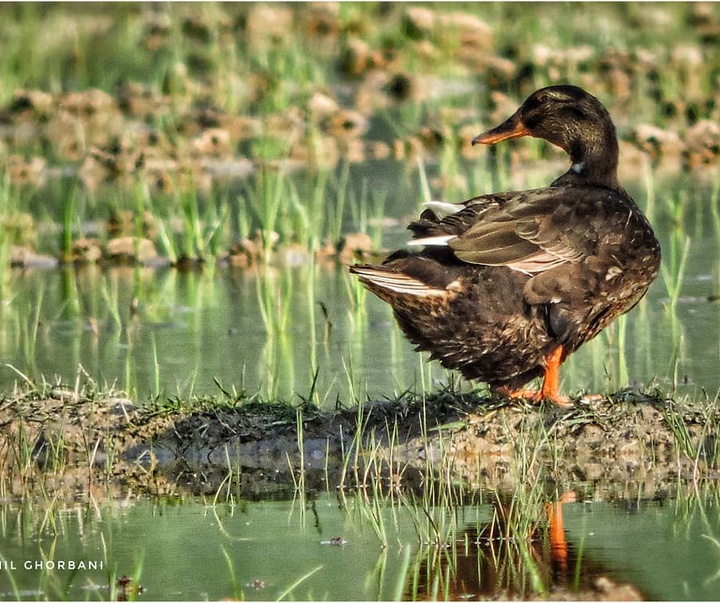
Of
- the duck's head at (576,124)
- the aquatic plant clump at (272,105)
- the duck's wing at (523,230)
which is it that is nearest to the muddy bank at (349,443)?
the duck's wing at (523,230)

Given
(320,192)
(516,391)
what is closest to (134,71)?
(320,192)

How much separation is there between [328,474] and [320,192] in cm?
599

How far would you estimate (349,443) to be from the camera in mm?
6578

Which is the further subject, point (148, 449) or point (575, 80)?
point (575, 80)

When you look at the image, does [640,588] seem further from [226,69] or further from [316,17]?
[316,17]

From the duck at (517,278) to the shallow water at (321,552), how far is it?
938 mm

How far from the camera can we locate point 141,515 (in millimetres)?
5930

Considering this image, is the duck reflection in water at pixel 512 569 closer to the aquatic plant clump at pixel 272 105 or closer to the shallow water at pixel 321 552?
the shallow water at pixel 321 552

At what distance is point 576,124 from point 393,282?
1.63m

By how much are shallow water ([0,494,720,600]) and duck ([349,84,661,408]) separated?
94 cm

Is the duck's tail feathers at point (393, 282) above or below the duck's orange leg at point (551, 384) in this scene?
above

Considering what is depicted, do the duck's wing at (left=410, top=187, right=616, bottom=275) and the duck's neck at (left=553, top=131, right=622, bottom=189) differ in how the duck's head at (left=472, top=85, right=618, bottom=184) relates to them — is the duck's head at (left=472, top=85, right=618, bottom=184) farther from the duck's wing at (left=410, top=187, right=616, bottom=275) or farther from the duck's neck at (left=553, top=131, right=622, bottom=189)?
the duck's wing at (left=410, top=187, right=616, bottom=275)

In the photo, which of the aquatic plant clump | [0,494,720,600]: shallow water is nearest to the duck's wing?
[0,494,720,600]: shallow water

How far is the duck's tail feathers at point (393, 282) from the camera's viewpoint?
6.43 meters
